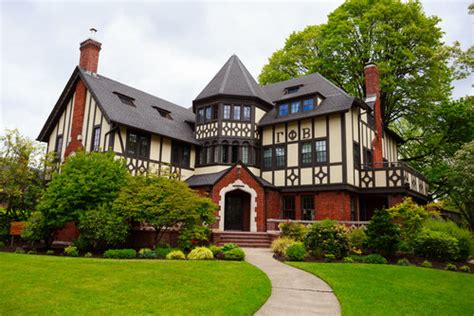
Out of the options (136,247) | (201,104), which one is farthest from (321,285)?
(201,104)

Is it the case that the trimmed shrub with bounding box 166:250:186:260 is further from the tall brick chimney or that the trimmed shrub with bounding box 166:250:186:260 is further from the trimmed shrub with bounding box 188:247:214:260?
the tall brick chimney

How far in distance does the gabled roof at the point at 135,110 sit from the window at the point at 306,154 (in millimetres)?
7054

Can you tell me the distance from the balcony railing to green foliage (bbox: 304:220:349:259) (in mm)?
7435

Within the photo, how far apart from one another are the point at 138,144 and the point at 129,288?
13.6m

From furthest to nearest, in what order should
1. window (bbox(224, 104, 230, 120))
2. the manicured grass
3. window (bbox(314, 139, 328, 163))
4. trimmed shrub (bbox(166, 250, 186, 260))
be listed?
window (bbox(224, 104, 230, 120))
window (bbox(314, 139, 328, 163))
trimmed shrub (bbox(166, 250, 186, 260))
the manicured grass

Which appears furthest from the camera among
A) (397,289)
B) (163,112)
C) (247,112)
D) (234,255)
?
(163,112)

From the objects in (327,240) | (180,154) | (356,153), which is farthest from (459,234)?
(180,154)

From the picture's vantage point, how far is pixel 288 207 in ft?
73.5

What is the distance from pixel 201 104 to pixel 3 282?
17.4 meters

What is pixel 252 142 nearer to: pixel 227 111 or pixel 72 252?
pixel 227 111

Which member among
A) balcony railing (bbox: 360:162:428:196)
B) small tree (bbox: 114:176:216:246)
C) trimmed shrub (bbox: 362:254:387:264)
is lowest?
trimmed shrub (bbox: 362:254:387:264)

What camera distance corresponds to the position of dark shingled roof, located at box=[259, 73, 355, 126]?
20.9 m

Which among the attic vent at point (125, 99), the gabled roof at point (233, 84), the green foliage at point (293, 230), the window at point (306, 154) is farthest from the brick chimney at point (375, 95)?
the attic vent at point (125, 99)

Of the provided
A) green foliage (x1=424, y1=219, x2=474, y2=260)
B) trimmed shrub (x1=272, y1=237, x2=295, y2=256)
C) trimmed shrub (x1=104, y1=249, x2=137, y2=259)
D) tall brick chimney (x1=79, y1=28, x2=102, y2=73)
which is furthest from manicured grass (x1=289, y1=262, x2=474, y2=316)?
tall brick chimney (x1=79, y1=28, x2=102, y2=73)
